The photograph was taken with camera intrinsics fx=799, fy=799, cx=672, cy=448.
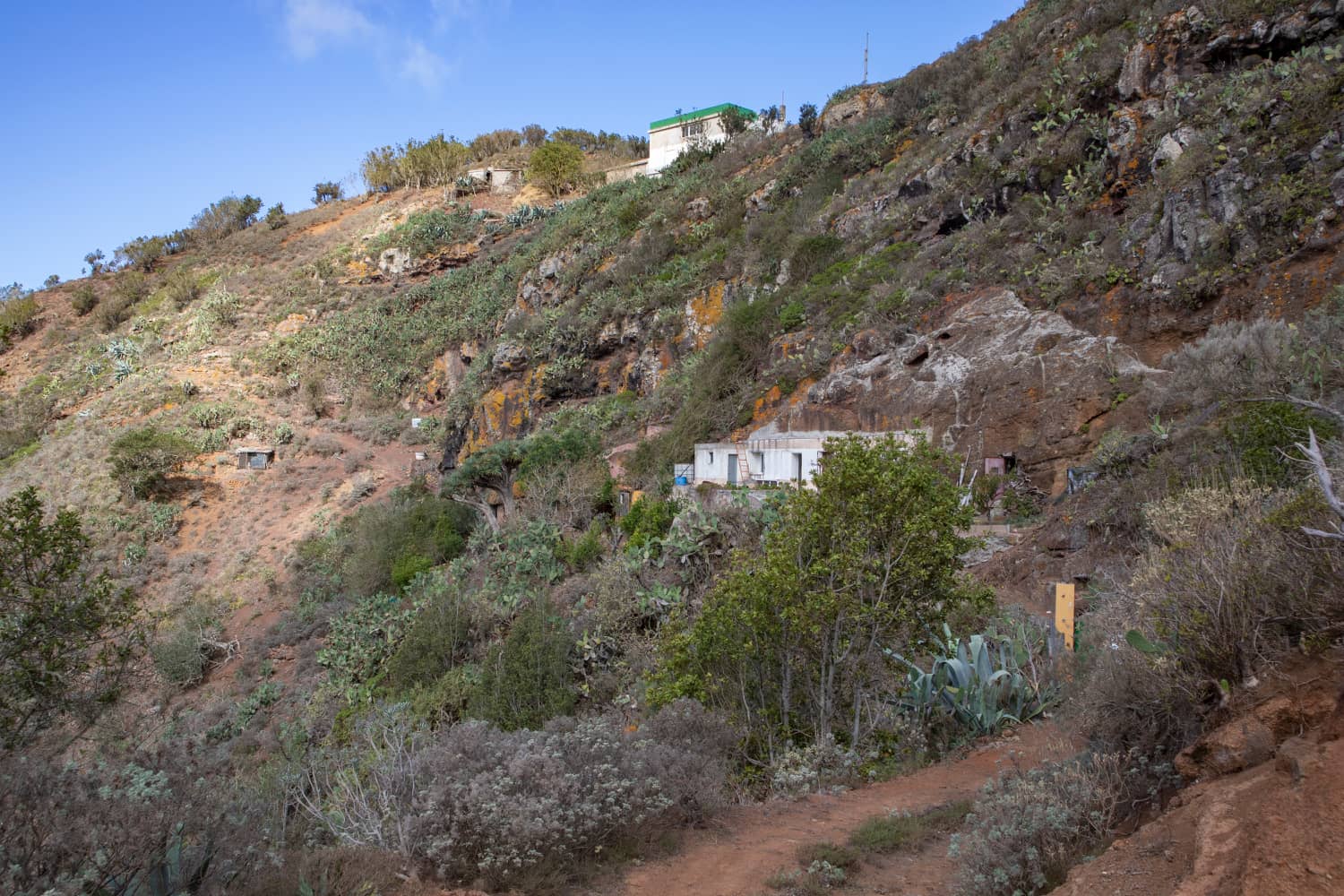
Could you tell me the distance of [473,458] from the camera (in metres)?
24.4

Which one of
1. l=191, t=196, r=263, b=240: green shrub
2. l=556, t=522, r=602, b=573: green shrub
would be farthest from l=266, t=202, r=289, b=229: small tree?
l=556, t=522, r=602, b=573: green shrub

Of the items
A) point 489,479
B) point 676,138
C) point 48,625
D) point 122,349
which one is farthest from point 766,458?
point 122,349

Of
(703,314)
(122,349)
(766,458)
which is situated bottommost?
(766,458)

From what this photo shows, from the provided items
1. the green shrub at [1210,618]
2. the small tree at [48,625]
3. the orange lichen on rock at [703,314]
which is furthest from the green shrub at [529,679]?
the orange lichen on rock at [703,314]

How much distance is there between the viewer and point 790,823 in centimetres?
607

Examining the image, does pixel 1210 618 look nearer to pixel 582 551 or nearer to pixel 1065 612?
pixel 1065 612

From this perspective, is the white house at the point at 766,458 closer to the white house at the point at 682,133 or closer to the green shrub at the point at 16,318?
the white house at the point at 682,133

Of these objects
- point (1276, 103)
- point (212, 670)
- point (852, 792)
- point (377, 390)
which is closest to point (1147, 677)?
point (852, 792)

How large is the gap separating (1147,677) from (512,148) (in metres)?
66.4

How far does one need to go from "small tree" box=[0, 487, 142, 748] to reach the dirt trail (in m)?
4.21

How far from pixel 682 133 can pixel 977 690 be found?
156 feet

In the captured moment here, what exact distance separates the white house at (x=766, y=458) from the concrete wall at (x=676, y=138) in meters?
34.2

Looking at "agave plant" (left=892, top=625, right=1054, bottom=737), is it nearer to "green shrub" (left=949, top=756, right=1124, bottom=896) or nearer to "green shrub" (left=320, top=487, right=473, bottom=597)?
"green shrub" (left=949, top=756, right=1124, bottom=896)

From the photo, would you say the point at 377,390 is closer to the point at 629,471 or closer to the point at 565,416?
the point at 565,416
